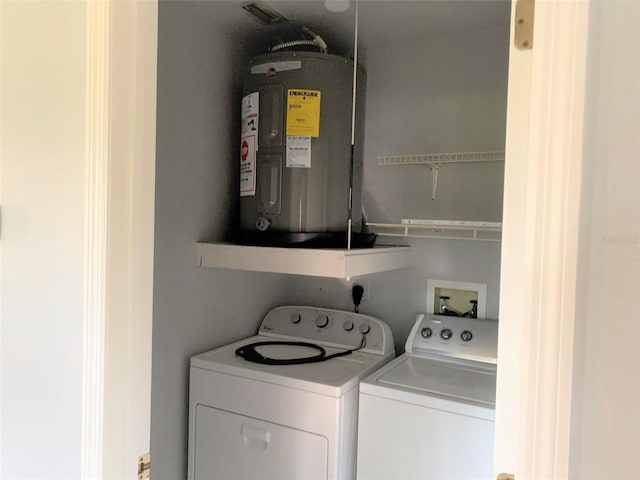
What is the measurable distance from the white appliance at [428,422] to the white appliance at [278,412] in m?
0.09

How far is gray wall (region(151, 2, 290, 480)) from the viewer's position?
1.83 meters

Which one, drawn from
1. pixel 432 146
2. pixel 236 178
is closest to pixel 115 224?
pixel 236 178

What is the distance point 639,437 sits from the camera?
1.93 ft

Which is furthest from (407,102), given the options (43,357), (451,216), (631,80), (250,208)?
(43,357)

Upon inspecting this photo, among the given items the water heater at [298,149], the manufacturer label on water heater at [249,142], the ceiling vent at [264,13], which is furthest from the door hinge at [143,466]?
the ceiling vent at [264,13]

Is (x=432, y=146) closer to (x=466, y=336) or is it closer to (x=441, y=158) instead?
(x=441, y=158)

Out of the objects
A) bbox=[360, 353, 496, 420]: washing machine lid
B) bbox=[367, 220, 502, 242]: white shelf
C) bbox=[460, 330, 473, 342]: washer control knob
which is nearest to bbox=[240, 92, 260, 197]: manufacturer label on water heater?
bbox=[367, 220, 502, 242]: white shelf

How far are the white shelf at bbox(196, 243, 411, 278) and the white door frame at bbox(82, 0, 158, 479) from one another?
0.82 metres

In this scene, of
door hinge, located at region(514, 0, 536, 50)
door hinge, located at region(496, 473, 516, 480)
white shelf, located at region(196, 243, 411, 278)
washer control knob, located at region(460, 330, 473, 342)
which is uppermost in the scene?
door hinge, located at region(514, 0, 536, 50)

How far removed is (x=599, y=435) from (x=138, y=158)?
0.92m

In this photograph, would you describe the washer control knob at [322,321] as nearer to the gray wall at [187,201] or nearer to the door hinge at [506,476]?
the gray wall at [187,201]

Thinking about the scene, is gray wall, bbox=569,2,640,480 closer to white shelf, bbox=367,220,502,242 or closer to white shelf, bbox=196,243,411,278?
white shelf, bbox=196,243,411,278

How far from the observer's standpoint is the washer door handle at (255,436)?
1.76m

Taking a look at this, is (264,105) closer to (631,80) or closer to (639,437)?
(631,80)
